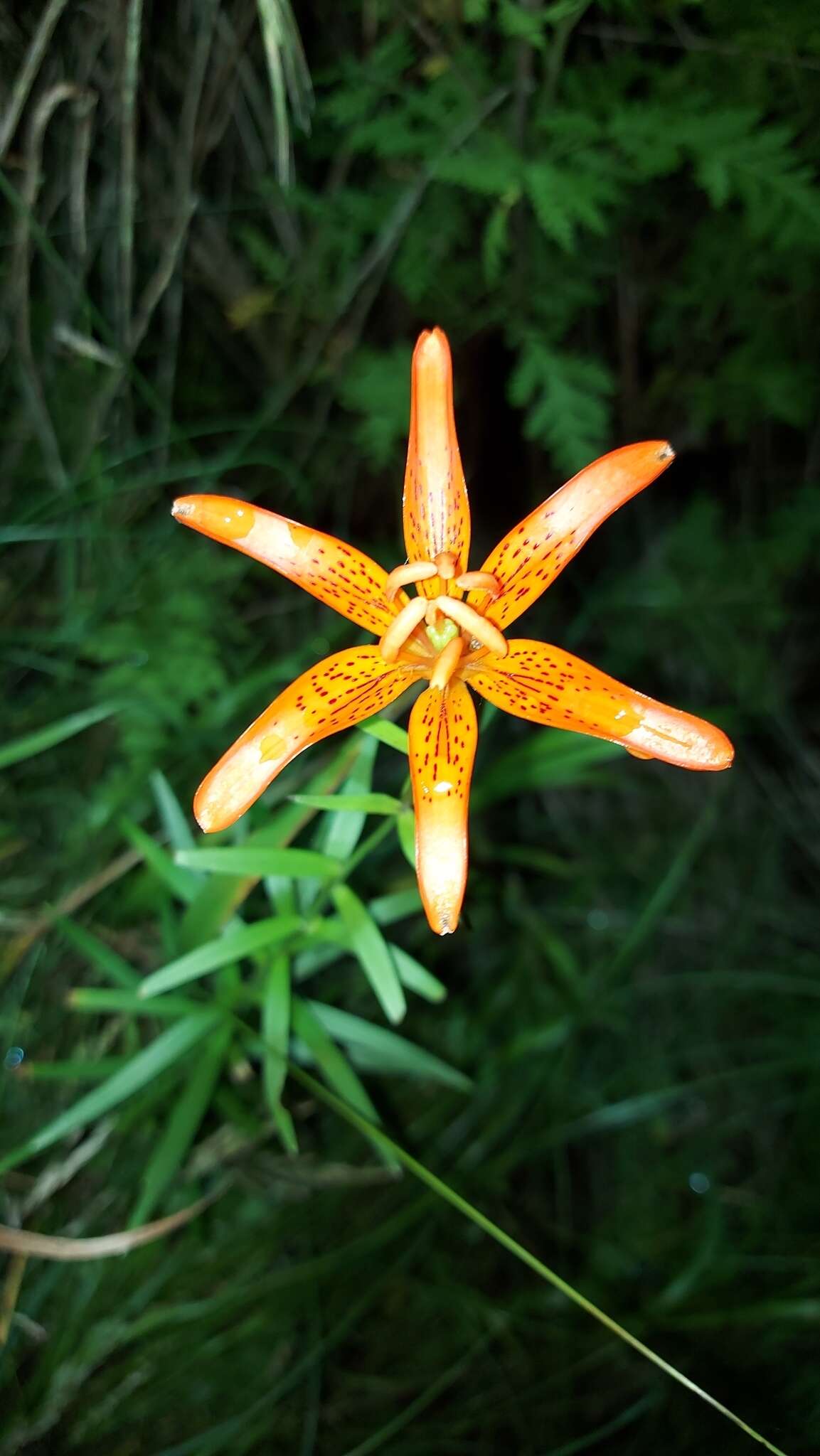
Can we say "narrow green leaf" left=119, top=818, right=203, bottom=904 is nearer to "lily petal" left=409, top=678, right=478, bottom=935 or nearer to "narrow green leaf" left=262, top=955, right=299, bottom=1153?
"narrow green leaf" left=262, top=955, right=299, bottom=1153

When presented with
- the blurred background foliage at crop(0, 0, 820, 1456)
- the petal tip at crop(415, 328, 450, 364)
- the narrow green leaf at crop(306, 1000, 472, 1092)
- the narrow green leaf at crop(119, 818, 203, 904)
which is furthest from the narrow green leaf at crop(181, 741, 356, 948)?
the petal tip at crop(415, 328, 450, 364)

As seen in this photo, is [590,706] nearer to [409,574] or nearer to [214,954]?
[409,574]

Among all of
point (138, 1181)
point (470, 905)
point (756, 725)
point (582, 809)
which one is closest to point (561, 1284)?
point (138, 1181)

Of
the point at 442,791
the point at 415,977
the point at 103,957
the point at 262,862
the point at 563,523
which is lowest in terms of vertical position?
the point at 103,957

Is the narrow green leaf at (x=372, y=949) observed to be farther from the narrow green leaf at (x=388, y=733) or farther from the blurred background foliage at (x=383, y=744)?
the narrow green leaf at (x=388, y=733)

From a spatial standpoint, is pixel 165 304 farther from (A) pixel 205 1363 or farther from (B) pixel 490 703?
(A) pixel 205 1363

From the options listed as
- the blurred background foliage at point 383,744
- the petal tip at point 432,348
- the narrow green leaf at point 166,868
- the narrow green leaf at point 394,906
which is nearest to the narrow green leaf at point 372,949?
the blurred background foliage at point 383,744

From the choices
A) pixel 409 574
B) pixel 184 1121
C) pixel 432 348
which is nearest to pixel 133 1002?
pixel 184 1121
